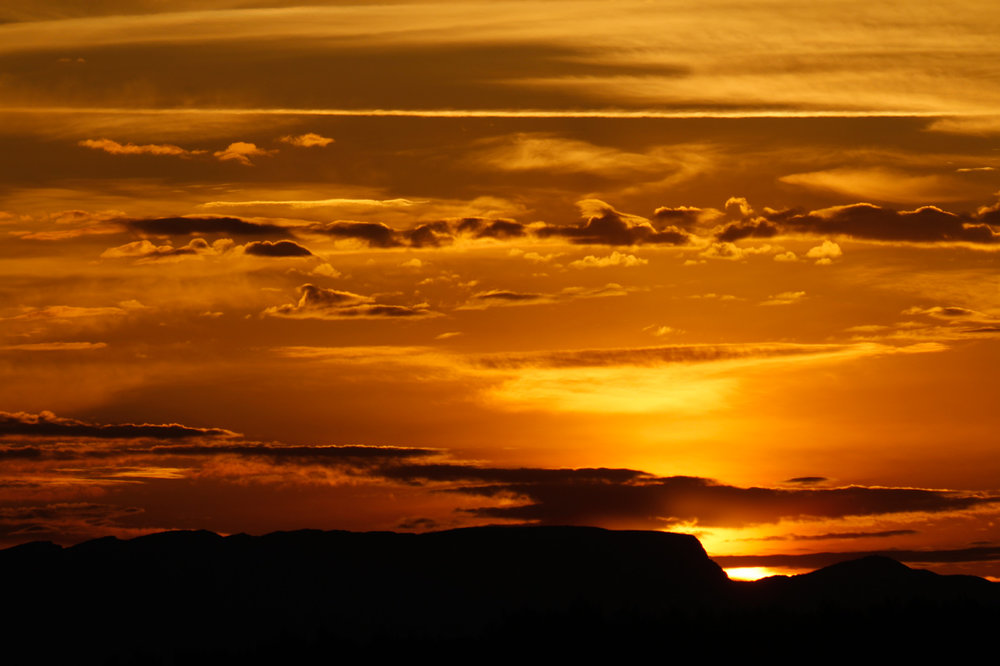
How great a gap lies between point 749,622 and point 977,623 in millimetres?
17927

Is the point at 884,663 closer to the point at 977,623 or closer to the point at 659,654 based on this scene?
the point at 977,623

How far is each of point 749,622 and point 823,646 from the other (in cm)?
1193

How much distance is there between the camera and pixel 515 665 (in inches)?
4503

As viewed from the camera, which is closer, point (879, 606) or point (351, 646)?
point (879, 606)

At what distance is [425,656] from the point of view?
124 meters

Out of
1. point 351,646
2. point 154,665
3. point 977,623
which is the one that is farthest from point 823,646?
point 154,665

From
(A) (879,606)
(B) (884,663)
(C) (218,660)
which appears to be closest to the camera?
(B) (884,663)

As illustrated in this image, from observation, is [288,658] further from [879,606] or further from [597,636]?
[879,606]

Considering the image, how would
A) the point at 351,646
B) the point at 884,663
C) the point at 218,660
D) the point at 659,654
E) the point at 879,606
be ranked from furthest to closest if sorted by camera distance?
the point at 218,660
the point at 351,646
the point at 879,606
the point at 659,654
the point at 884,663

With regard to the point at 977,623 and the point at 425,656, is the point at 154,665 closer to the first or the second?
the point at 425,656

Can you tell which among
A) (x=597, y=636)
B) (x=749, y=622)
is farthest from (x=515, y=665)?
(x=749, y=622)

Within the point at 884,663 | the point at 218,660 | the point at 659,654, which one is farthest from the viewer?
the point at 218,660

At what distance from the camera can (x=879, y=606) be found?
4818 inches

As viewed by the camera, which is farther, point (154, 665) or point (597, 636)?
point (154, 665)
